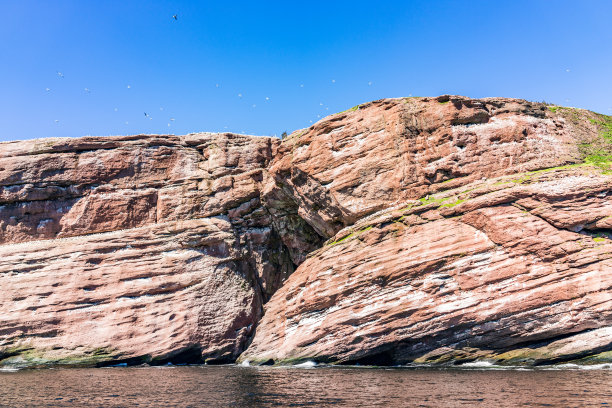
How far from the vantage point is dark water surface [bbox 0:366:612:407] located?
1609 cm

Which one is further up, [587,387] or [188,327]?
[188,327]

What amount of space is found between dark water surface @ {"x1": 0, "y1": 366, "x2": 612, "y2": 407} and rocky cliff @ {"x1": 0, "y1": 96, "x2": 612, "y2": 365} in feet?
15.9

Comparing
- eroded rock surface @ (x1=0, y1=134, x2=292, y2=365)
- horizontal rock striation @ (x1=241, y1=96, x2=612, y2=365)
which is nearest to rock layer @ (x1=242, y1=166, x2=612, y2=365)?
horizontal rock striation @ (x1=241, y1=96, x2=612, y2=365)

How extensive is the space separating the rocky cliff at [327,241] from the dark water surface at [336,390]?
4.85 meters

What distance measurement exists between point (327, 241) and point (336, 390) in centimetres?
2104

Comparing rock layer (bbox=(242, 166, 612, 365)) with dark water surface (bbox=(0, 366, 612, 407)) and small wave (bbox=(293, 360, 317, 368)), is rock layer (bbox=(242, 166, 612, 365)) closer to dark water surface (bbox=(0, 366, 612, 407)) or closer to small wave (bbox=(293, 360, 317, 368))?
small wave (bbox=(293, 360, 317, 368))

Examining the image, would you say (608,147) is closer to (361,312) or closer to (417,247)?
(417,247)

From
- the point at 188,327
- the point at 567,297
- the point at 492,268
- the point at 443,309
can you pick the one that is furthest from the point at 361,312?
the point at 188,327

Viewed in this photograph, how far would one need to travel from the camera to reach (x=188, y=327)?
39.9m

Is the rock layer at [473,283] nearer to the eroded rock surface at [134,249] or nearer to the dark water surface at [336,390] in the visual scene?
the dark water surface at [336,390]

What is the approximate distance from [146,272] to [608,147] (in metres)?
37.6

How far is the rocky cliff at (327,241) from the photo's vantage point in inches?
1134

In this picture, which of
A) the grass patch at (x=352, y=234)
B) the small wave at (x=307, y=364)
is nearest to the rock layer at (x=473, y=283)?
the grass patch at (x=352, y=234)

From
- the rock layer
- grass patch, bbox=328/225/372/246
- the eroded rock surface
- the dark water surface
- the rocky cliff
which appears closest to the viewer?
the dark water surface
